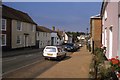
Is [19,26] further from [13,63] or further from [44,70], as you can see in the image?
[44,70]

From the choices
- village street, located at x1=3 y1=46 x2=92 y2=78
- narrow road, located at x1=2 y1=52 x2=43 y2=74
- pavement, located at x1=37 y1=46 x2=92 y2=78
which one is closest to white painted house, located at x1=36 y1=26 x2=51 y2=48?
narrow road, located at x1=2 y1=52 x2=43 y2=74

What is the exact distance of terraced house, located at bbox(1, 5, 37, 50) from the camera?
36.8m

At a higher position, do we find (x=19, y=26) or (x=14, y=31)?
(x=19, y=26)

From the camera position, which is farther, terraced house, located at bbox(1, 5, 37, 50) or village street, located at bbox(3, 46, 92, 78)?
terraced house, located at bbox(1, 5, 37, 50)

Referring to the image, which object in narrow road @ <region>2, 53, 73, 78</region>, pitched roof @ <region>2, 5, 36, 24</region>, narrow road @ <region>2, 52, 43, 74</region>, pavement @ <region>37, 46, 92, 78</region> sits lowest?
pavement @ <region>37, 46, 92, 78</region>

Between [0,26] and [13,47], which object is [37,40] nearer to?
[13,47]

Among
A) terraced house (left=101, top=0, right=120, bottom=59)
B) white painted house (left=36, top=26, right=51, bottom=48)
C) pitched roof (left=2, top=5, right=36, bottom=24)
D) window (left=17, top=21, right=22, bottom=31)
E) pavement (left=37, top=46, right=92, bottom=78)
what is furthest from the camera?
white painted house (left=36, top=26, right=51, bottom=48)

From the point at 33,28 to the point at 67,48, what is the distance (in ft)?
37.6

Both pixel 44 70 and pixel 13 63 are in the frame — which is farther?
pixel 13 63

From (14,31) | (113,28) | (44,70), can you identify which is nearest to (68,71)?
(44,70)

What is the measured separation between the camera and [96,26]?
1332 inches

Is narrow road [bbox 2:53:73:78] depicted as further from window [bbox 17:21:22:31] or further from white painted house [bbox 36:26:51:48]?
white painted house [bbox 36:26:51:48]

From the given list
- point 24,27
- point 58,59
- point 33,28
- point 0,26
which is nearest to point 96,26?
point 58,59

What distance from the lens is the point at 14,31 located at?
40406mm
